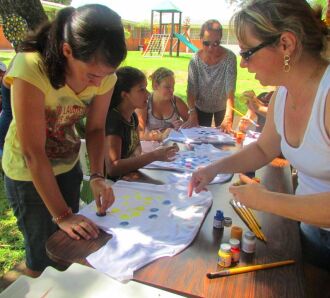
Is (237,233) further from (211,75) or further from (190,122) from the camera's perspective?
(211,75)

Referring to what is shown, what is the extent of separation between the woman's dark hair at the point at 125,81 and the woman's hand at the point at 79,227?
3.40ft

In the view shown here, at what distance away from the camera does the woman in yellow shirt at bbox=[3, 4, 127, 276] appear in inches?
46.2

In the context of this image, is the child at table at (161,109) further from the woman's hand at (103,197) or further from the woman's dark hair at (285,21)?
the woman's dark hair at (285,21)

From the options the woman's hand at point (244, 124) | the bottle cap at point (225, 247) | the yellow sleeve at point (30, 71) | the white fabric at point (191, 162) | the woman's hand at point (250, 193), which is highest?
the yellow sleeve at point (30, 71)

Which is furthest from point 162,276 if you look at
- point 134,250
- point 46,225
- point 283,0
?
point 283,0

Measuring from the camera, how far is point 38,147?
4.03 feet

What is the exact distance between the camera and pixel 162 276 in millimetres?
969

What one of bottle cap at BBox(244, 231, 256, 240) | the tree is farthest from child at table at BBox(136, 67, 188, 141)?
bottle cap at BBox(244, 231, 256, 240)

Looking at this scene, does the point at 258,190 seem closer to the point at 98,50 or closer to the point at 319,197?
the point at 319,197

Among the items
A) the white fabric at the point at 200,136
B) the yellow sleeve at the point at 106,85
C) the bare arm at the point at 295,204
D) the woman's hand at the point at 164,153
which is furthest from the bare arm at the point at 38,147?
the white fabric at the point at 200,136

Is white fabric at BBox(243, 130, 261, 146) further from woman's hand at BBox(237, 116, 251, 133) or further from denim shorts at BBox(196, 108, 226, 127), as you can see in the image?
denim shorts at BBox(196, 108, 226, 127)

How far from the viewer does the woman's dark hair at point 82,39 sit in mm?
1163

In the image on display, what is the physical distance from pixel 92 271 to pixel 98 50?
746 mm

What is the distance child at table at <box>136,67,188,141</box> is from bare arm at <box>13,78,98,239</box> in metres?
1.71
